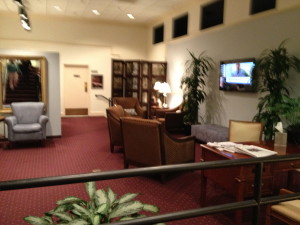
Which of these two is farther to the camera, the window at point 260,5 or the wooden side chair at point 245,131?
the window at point 260,5

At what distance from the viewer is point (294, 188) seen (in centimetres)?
393

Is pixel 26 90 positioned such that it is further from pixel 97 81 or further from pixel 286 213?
pixel 286 213

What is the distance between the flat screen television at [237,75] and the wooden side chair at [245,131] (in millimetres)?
1893

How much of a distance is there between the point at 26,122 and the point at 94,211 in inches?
220

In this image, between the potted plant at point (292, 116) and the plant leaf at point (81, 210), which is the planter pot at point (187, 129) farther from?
the plant leaf at point (81, 210)

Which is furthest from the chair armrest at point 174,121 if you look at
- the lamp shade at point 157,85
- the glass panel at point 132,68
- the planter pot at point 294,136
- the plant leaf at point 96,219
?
the plant leaf at point 96,219

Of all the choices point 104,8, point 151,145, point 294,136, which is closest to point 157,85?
point 104,8

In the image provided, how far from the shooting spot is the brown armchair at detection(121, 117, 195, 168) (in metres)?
3.90

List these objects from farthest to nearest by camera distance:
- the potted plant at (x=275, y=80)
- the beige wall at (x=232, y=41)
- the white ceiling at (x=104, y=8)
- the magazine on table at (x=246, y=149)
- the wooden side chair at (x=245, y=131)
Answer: the white ceiling at (x=104, y=8) < the beige wall at (x=232, y=41) < the potted plant at (x=275, y=80) < the wooden side chair at (x=245, y=131) < the magazine on table at (x=246, y=149)

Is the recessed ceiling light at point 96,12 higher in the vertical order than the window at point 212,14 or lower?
higher

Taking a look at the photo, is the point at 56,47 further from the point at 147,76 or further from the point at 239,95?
the point at 239,95

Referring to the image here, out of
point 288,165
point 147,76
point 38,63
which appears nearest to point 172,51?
point 147,76

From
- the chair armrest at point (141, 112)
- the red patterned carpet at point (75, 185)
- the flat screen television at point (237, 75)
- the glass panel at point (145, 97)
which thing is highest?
the flat screen television at point (237, 75)

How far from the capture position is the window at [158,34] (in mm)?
10267
